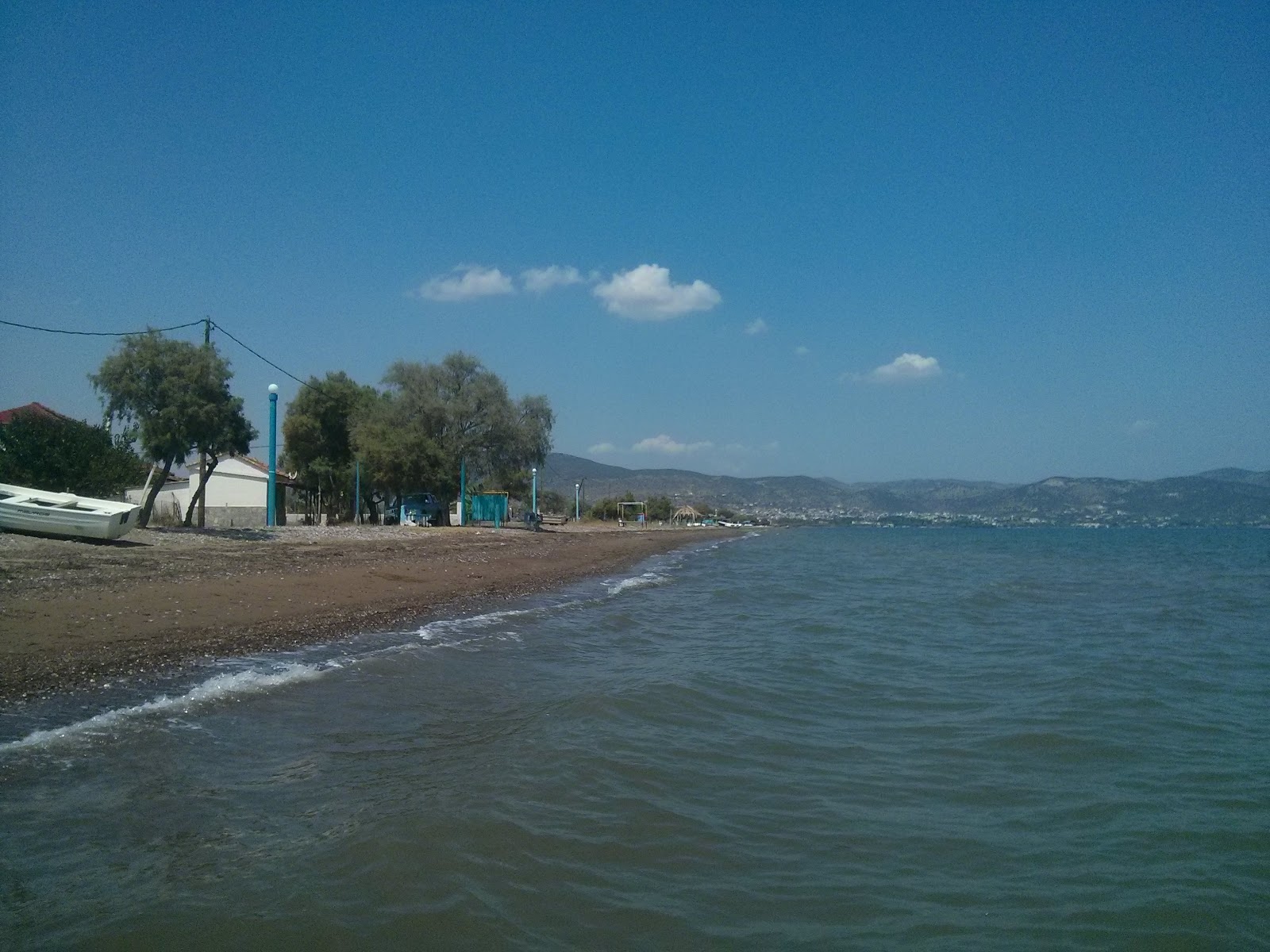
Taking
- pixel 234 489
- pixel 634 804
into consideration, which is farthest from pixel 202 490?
pixel 634 804

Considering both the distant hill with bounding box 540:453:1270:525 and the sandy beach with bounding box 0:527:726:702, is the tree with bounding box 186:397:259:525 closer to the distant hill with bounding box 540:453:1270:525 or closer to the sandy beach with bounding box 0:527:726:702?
the sandy beach with bounding box 0:527:726:702

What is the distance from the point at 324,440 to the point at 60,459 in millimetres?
22759

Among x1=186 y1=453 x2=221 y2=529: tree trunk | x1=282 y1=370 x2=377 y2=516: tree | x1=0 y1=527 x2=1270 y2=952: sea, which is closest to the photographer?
x1=0 y1=527 x2=1270 y2=952: sea

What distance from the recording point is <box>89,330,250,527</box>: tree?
806 inches

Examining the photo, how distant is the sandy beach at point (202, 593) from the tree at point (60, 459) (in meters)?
2.38

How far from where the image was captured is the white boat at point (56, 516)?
15.1m

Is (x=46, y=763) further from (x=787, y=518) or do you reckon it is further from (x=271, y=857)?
(x=787, y=518)

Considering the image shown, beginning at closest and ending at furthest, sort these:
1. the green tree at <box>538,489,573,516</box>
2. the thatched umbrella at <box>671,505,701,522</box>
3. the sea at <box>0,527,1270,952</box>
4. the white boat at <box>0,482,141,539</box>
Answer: the sea at <box>0,527,1270,952</box> → the white boat at <box>0,482,141,539</box> → the green tree at <box>538,489,573,516</box> → the thatched umbrella at <box>671,505,701,522</box>

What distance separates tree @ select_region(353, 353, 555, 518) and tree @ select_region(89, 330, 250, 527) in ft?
62.1

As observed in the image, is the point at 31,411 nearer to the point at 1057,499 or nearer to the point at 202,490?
the point at 202,490

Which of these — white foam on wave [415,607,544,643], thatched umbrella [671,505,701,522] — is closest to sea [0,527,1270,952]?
white foam on wave [415,607,544,643]

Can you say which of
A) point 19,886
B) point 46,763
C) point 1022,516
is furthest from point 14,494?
point 1022,516

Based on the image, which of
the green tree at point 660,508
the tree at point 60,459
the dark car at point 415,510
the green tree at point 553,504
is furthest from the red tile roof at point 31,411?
the green tree at point 660,508

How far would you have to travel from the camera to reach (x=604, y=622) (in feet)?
46.1
